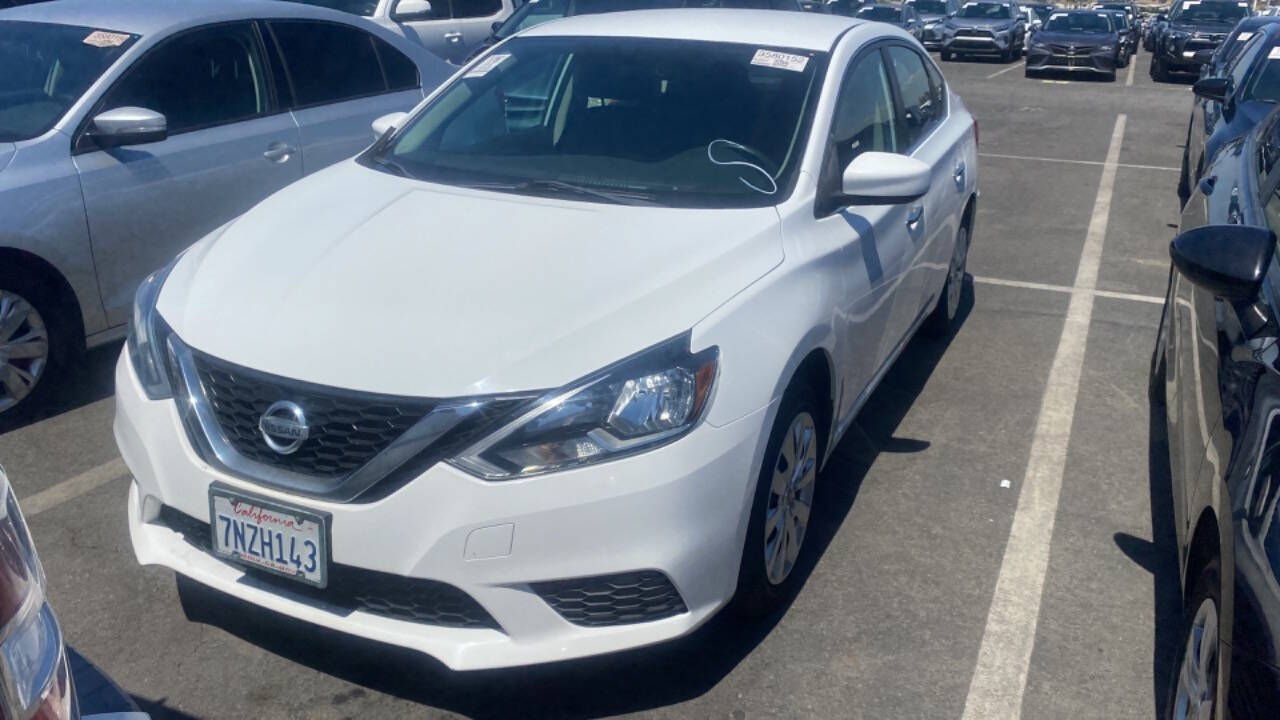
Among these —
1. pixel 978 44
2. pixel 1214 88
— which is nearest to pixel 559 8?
pixel 1214 88

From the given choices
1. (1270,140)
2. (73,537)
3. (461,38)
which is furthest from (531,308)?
(461,38)

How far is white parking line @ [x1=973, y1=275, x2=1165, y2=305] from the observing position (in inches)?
277

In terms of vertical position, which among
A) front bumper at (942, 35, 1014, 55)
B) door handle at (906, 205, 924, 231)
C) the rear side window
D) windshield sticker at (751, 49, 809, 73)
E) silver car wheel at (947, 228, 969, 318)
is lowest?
front bumper at (942, 35, 1014, 55)

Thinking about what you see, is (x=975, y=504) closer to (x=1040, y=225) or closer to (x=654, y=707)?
(x=654, y=707)

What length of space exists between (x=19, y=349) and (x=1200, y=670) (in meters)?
4.24

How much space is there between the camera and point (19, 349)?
4.80m

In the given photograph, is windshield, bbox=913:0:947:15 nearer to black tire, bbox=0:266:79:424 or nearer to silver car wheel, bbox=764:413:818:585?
black tire, bbox=0:266:79:424

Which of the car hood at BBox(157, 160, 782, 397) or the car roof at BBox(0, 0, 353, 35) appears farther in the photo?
the car roof at BBox(0, 0, 353, 35)

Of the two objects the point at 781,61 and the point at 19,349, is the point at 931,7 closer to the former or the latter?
the point at 781,61

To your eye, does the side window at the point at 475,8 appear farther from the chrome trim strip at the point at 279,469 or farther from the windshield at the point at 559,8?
the chrome trim strip at the point at 279,469

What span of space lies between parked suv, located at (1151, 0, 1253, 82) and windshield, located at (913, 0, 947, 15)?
551cm

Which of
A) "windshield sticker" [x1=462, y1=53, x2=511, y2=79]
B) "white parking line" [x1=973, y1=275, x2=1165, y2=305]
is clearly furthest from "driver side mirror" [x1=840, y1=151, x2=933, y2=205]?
"white parking line" [x1=973, y1=275, x2=1165, y2=305]

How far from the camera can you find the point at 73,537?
397 centimetres

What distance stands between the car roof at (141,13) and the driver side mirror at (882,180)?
3205 mm
